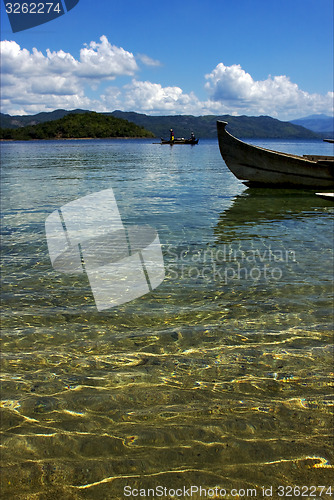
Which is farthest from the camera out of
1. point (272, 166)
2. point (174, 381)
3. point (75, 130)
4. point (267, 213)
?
point (75, 130)

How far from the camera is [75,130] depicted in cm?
16162

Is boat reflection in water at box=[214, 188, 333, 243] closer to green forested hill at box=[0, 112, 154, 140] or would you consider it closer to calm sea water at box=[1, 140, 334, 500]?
calm sea water at box=[1, 140, 334, 500]

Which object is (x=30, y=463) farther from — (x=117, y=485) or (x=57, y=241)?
(x=57, y=241)

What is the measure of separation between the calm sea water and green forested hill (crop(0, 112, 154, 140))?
16601 cm

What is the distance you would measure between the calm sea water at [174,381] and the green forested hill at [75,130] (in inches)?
6536

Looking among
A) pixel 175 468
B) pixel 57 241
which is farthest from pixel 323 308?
pixel 57 241

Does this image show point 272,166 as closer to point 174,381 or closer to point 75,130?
point 174,381

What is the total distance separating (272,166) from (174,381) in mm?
14984

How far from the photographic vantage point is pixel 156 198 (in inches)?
640

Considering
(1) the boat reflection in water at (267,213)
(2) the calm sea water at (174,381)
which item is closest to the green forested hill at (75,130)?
(1) the boat reflection in water at (267,213)

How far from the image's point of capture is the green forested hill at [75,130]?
6388 inches

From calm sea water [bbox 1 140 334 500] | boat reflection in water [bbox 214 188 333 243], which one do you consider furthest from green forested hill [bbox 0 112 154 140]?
calm sea water [bbox 1 140 334 500]

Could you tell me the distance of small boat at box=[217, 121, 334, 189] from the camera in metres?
16.2

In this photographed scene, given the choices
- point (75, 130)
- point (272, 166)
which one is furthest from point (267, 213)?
point (75, 130)
